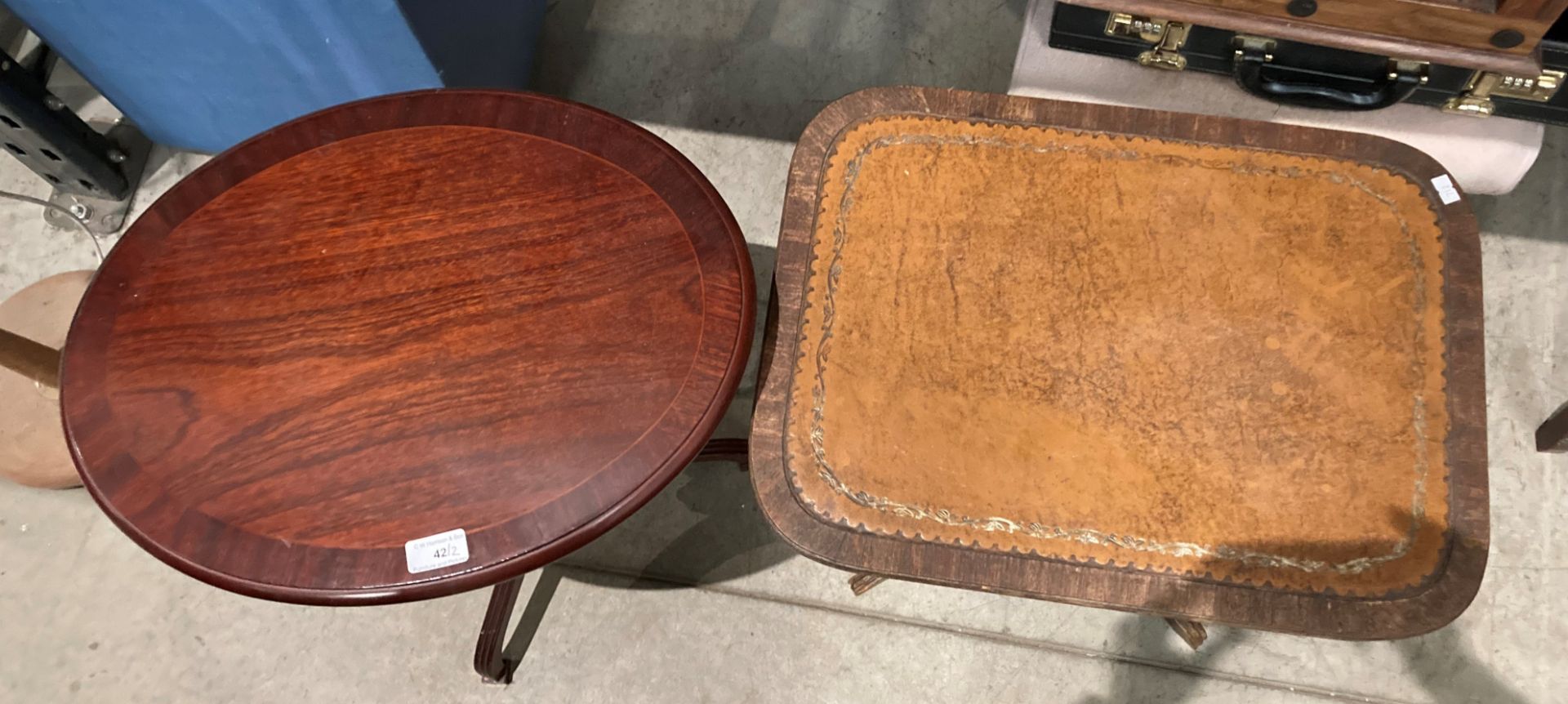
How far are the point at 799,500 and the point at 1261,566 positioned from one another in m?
0.54

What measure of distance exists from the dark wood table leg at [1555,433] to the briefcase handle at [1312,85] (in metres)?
0.84

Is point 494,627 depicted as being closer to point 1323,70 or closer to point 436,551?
point 436,551

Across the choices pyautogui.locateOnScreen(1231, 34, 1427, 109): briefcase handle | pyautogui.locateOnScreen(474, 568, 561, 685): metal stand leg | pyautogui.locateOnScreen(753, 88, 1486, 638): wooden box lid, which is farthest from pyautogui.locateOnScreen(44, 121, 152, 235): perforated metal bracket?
pyautogui.locateOnScreen(1231, 34, 1427, 109): briefcase handle

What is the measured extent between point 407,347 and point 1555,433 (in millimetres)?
1937

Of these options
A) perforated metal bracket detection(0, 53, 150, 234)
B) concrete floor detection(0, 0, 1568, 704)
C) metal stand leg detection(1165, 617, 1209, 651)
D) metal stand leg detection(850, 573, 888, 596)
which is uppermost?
perforated metal bracket detection(0, 53, 150, 234)

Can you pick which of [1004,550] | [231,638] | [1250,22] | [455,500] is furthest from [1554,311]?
[231,638]

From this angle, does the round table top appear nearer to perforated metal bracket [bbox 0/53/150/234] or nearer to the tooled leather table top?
the tooled leather table top

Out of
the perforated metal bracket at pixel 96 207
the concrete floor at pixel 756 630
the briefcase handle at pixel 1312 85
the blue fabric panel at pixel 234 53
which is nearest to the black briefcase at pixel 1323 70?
the briefcase handle at pixel 1312 85

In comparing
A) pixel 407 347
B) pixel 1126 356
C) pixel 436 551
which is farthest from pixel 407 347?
pixel 1126 356

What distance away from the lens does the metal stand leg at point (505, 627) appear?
154 centimetres

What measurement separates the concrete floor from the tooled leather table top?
0.65 m

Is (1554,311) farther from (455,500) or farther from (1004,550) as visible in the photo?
(455,500)

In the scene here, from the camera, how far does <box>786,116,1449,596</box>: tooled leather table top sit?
107cm

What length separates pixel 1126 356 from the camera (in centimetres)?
113
